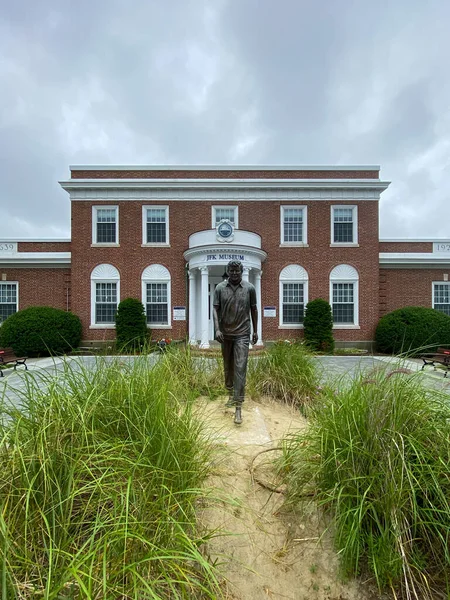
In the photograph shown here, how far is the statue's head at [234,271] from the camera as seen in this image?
169 inches

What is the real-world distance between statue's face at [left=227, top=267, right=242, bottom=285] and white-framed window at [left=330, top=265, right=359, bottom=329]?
13.1 m

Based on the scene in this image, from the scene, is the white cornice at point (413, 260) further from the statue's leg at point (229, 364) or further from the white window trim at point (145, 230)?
the statue's leg at point (229, 364)

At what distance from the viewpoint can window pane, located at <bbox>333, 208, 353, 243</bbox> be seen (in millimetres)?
16453

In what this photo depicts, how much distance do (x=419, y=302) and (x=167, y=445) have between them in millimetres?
18002

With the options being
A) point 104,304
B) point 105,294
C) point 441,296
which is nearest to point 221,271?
point 105,294

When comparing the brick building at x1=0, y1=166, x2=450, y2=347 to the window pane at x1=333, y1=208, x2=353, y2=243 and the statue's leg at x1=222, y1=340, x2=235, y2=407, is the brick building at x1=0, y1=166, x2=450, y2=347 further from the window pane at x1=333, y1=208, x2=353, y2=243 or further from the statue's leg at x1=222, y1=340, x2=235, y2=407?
the statue's leg at x1=222, y1=340, x2=235, y2=407

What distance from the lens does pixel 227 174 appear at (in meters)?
16.5

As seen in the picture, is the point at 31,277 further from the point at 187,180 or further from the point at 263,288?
the point at 263,288

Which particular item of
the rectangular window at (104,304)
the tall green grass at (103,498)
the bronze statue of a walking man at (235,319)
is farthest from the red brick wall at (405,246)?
the tall green grass at (103,498)

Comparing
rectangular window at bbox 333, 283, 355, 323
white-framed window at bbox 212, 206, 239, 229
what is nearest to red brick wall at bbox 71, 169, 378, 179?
white-framed window at bbox 212, 206, 239, 229

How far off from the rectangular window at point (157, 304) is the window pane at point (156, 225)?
2537mm

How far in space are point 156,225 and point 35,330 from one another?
782 centimetres

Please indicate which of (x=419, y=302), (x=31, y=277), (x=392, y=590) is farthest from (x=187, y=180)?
(x=392, y=590)

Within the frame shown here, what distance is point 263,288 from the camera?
52.7 ft
